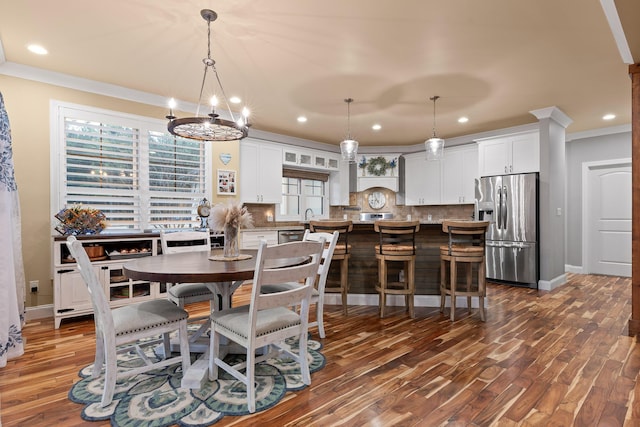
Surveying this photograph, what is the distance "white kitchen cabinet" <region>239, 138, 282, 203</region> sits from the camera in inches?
219

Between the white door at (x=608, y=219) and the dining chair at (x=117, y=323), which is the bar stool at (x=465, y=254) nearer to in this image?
the dining chair at (x=117, y=323)

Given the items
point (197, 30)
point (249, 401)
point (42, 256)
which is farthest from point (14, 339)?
point (197, 30)

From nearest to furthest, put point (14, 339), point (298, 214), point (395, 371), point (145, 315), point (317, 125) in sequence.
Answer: point (145, 315) < point (395, 371) < point (14, 339) < point (317, 125) < point (298, 214)

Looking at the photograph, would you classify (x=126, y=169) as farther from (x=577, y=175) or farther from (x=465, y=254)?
(x=577, y=175)

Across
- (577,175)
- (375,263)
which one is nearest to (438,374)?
(375,263)

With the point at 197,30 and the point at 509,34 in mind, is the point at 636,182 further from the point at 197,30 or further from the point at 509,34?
the point at 197,30

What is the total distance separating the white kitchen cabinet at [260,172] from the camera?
5566 millimetres

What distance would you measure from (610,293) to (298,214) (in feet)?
17.1

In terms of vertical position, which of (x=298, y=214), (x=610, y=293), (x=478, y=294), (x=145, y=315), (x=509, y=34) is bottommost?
(x=610, y=293)

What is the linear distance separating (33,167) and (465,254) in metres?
4.63

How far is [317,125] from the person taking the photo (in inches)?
226

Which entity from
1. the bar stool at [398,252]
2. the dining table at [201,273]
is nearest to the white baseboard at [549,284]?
the bar stool at [398,252]

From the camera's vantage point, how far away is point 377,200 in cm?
757

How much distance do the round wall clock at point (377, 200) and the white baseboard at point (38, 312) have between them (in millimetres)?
5826
